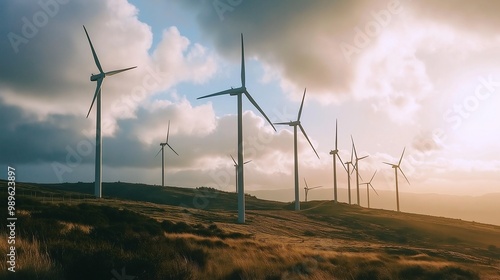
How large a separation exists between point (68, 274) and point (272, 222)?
234 ft

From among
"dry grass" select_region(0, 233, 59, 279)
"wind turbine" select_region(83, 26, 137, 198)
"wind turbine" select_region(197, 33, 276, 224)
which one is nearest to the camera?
"dry grass" select_region(0, 233, 59, 279)

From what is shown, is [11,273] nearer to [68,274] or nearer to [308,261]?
[68,274]

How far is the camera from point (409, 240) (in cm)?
7775

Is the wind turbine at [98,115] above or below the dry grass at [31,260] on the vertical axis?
above

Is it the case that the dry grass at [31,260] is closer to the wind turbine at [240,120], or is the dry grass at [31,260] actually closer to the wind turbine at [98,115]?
the wind turbine at [240,120]

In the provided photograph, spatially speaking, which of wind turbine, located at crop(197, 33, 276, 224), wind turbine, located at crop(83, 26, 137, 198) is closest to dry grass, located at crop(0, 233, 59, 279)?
wind turbine, located at crop(197, 33, 276, 224)

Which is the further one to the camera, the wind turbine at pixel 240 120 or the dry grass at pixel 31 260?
the wind turbine at pixel 240 120

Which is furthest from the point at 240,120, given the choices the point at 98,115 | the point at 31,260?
the point at 31,260

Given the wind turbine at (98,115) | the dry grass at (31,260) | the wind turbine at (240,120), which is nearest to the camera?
the dry grass at (31,260)

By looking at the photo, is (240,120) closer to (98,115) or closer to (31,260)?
(98,115)

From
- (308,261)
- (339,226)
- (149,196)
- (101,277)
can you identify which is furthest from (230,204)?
(101,277)

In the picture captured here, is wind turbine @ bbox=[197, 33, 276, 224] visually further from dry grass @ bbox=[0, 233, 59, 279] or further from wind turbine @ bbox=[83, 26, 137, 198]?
dry grass @ bbox=[0, 233, 59, 279]

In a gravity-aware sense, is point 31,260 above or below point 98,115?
below

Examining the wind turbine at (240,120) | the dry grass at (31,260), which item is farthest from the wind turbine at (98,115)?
the dry grass at (31,260)
